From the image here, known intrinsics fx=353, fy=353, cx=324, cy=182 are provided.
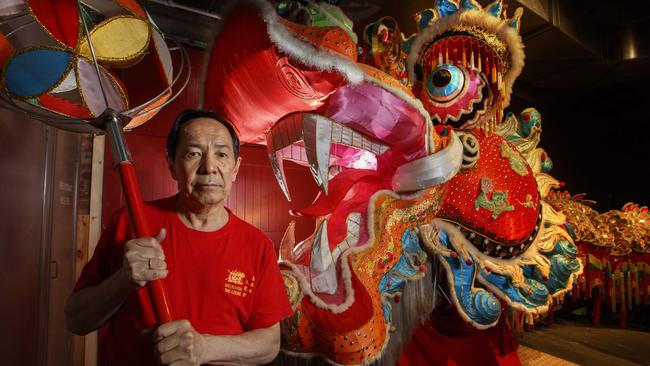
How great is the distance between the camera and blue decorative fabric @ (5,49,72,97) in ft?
2.63

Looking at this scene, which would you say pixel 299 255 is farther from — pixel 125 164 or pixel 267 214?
pixel 267 214

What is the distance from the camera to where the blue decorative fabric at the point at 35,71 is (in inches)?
31.5

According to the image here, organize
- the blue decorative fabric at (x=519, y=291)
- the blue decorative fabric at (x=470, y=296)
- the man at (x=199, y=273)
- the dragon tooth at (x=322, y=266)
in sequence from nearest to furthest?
the man at (x=199, y=273)
the dragon tooth at (x=322, y=266)
the blue decorative fabric at (x=470, y=296)
the blue decorative fabric at (x=519, y=291)

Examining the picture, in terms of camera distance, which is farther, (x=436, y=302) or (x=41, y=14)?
(x=436, y=302)

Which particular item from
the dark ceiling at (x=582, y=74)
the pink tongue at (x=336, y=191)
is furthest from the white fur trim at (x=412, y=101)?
the dark ceiling at (x=582, y=74)

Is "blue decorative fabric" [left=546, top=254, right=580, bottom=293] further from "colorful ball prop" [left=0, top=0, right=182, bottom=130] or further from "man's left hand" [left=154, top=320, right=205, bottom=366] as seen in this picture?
"colorful ball prop" [left=0, top=0, right=182, bottom=130]

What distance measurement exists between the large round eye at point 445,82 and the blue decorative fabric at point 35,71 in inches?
58.8

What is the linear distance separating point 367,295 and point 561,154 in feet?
14.9

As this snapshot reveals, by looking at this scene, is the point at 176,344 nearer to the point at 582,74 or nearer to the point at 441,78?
the point at 441,78

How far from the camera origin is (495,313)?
155 cm

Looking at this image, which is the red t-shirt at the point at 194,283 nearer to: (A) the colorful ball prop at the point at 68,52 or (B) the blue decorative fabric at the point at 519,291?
(A) the colorful ball prop at the point at 68,52

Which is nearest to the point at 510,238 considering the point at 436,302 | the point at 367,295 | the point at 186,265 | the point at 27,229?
the point at 436,302

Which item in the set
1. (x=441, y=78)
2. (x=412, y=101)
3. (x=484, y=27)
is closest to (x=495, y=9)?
(x=484, y=27)

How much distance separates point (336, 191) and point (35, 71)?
101 cm
